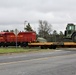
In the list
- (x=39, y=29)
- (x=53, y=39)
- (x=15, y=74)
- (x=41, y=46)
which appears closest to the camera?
(x=15, y=74)

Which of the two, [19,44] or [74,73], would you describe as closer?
[74,73]

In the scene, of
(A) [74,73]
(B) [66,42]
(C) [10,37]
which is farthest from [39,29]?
(A) [74,73]

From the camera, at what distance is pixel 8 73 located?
15156 mm

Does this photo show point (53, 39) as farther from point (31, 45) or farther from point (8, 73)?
point (8, 73)

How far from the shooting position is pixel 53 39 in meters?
58.7

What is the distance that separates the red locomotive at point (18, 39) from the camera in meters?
58.5

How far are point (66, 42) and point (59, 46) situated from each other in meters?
1.57

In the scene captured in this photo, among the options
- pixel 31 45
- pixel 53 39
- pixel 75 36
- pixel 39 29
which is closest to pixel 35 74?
pixel 75 36

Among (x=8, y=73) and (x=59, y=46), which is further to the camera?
(x=59, y=46)

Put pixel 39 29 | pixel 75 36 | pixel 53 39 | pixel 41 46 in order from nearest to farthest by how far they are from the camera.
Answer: pixel 75 36
pixel 41 46
pixel 53 39
pixel 39 29

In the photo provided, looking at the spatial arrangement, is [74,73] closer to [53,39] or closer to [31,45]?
[31,45]

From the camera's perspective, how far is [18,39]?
195ft

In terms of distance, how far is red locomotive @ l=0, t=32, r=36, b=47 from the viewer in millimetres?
58500

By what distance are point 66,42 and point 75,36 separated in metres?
2.48
